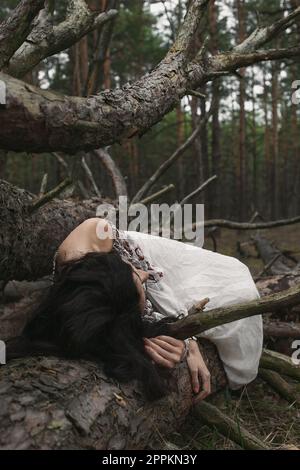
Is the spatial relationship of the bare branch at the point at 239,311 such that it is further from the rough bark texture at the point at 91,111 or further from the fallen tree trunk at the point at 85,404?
the rough bark texture at the point at 91,111

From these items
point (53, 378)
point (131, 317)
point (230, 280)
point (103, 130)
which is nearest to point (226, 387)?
point (230, 280)

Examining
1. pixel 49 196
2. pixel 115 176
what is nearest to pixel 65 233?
pixel 49 196

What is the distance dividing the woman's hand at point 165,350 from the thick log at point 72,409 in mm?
165

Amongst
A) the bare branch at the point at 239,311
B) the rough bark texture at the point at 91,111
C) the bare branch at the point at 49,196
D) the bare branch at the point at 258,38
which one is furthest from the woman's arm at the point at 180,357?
the bare branch at the point at 258,38

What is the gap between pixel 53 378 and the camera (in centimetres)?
187

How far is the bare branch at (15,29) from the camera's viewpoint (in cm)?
187

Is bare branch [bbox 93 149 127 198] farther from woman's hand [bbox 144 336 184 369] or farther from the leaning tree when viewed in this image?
woman's hand [bbox 144 336 184 369]

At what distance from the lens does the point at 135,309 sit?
2322 mm

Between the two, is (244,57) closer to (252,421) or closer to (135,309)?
(135,309)

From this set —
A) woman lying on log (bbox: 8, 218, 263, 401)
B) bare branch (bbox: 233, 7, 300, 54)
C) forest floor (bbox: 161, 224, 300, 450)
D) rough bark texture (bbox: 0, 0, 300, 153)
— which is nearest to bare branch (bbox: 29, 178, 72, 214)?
woman lying on log (bbox: 8, 218, 263, 401)

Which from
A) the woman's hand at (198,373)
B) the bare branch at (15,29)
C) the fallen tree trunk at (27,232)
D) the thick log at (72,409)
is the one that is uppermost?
the bare branch at (15,29)

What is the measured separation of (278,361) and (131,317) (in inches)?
50.8

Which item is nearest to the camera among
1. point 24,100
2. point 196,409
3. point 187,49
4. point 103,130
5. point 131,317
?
point 24,100
